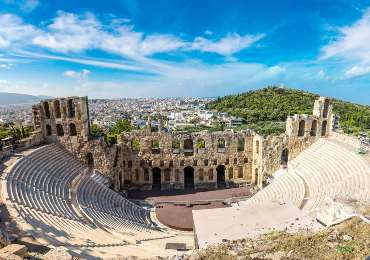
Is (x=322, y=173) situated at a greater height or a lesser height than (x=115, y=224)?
greater

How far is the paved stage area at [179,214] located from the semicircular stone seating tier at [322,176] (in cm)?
549

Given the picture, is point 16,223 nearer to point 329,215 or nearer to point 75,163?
point 75,163

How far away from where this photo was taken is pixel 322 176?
20719 millimetres

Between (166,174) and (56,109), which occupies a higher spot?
(56,109)

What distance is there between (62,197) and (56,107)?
1229 cm

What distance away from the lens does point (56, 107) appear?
979 inches

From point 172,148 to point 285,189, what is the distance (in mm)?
13843

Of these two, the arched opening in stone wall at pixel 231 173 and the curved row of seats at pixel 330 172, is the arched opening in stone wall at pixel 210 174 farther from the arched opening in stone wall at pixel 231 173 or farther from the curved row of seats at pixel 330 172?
the curved row of seats at pixel 330 172

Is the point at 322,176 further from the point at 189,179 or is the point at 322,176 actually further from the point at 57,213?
the point at 57,213

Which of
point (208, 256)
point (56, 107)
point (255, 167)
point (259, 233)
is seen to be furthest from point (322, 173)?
point (56, 107)

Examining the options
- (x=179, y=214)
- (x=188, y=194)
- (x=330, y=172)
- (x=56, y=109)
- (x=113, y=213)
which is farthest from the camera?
(x=188, y=194)

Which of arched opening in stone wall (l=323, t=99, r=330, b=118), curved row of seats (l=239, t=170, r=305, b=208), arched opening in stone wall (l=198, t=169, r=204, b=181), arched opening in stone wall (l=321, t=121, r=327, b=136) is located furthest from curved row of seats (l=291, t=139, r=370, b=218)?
arched opening in stone wall (l=198, t=169, r=204, b=181)

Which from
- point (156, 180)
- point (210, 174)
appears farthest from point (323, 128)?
point (156, 180)

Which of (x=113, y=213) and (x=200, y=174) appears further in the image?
(x=200, y=174)
